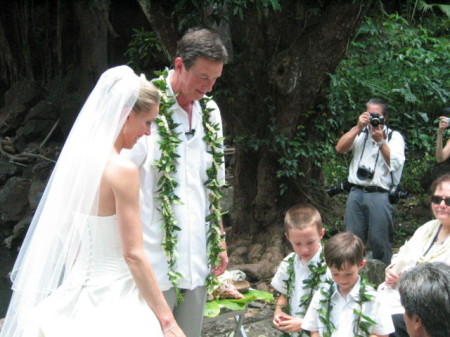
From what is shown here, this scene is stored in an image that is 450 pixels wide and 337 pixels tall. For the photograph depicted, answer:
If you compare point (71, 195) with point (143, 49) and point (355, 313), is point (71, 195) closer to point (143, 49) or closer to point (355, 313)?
point (355, 313)

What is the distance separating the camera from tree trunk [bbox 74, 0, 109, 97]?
11672 millimetres

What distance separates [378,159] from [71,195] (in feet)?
10.3

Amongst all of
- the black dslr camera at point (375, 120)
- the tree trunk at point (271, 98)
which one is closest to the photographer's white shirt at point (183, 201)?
the black dslr camera at point (375, 120)

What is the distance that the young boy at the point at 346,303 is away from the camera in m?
3.10

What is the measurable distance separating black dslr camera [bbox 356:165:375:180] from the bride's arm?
2929 mm

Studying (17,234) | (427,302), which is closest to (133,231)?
(427,302)

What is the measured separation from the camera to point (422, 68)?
25.6ft

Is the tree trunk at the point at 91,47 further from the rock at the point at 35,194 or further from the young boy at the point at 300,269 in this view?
the young boy at the point at 300,269

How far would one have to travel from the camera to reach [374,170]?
5078 mm

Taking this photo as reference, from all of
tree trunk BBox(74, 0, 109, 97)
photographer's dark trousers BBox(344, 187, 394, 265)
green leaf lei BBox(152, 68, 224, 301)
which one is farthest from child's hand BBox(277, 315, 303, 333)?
tree trunk BBox(74, 0, 109, 97)

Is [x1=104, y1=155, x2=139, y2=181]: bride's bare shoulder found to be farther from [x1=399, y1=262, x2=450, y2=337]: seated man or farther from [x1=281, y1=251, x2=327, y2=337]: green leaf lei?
[x1=281, y1=251, x2=327, y2=337]: green leaf lei

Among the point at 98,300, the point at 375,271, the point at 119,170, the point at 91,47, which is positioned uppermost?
the point at 91,47

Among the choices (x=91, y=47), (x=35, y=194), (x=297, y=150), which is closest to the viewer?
(x=297, y=150)

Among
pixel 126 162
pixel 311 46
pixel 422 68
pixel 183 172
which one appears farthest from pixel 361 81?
pixel 126 162
